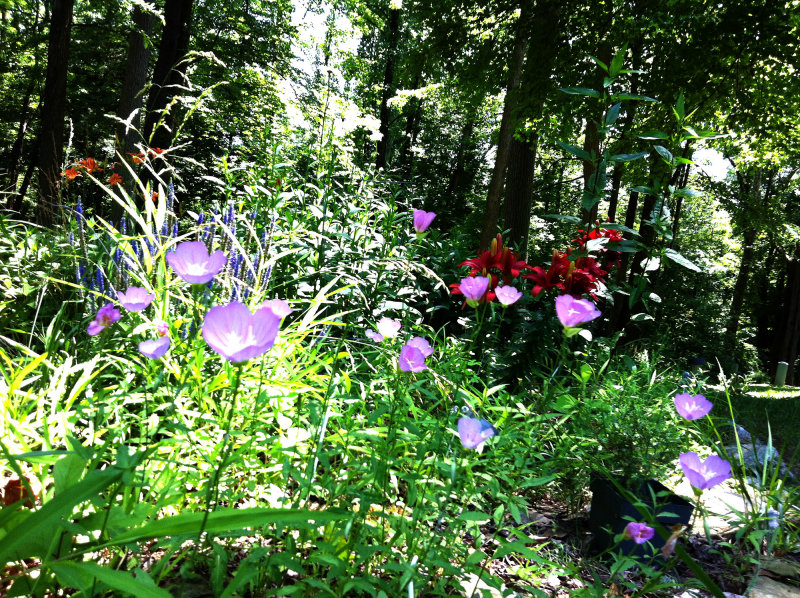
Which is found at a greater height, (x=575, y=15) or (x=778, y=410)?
(x=575, y=15)

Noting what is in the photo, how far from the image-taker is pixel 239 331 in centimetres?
80

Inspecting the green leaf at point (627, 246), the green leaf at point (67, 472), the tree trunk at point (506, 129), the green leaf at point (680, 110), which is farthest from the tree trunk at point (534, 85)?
the green leaf at point (67, 472)

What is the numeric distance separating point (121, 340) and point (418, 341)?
128 cm

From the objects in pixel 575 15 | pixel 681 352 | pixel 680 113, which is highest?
pixel 575 15

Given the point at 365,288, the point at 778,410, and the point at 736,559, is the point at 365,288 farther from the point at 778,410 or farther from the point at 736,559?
the point at 778,410

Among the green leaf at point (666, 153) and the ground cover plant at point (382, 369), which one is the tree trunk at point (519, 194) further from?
the green leaf at point (666, 153)

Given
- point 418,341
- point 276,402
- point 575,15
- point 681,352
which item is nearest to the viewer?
point 418,341

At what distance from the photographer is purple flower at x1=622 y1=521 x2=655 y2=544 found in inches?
41.4

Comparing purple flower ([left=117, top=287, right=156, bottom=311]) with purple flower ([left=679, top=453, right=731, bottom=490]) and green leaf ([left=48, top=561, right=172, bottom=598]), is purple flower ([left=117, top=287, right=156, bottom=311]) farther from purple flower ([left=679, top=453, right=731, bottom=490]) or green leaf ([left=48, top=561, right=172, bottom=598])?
purple flower ([left=679, top=453, right=731, bottom=490])

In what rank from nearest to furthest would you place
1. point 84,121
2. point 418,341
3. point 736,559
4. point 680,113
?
point 418,341, point 736,559, point 680,113, point 84,121

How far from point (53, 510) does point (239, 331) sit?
361mm

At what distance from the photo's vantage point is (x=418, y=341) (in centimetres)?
125

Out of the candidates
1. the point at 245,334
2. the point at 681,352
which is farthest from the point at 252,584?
the point at 681,352

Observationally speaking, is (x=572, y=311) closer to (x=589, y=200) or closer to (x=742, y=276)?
(x=589, y=200)
